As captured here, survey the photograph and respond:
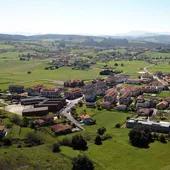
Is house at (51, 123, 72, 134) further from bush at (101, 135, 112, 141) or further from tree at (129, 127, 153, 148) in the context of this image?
tree at (129, 127, 153, 148)

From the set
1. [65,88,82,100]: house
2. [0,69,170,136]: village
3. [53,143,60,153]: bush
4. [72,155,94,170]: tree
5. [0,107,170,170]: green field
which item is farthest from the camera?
[65,88,82,100]: house

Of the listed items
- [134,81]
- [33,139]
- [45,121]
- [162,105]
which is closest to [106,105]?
[162,105]

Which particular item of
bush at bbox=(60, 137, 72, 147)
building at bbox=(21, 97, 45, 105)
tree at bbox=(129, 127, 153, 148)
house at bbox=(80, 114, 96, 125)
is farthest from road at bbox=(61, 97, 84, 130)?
tree at bbox=(129, 127, 153, 148)

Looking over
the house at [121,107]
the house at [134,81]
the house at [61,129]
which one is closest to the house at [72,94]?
the house at [121,107]

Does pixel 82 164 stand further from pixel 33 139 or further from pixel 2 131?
pixel 2 131

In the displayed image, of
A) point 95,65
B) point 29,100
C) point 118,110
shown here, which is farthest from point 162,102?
point 95,65

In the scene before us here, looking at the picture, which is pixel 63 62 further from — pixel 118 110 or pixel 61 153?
pixel 61 153

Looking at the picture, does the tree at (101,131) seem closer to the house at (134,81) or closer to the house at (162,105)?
the house at (162,105)
